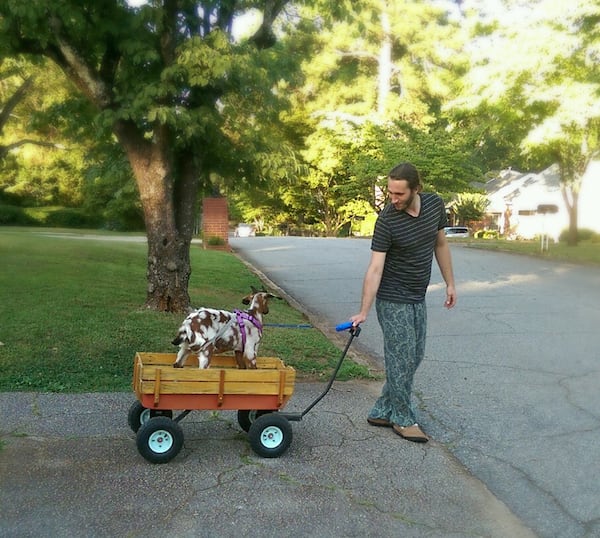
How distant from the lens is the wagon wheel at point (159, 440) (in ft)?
13.3

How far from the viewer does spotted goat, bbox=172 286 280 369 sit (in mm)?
4375

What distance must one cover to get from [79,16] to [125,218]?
3772cm

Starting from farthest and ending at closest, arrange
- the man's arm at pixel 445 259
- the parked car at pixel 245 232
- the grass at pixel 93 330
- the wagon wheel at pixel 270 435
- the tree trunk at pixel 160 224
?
the parked car at pixel 245 232
the tree trunk at pixel 160 224
the grass at pixel 93 330
the man's arm at pixel 445 259
the wagon wheel at pixel 270 435

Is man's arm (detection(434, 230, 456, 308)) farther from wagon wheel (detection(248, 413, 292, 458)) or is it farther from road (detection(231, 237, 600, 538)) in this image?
wagon wheel (detection(248, 413, 292, 458))

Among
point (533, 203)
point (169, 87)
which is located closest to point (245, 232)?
point (533, 203)

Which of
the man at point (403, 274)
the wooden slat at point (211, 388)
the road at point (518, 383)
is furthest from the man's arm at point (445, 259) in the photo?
the wooden slat at point (211, 388)

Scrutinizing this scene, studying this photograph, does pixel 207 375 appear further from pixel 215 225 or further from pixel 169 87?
pixel 215 225

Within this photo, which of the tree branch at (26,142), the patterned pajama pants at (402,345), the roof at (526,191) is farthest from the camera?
the roof at (526,191)

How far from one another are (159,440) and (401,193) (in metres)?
2.20

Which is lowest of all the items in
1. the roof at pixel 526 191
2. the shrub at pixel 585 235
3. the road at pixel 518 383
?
the road at pixel 518 383

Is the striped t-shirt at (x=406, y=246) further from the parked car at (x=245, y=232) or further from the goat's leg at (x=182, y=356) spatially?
the parked car at (x=245, y=232)

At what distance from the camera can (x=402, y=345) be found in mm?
4629

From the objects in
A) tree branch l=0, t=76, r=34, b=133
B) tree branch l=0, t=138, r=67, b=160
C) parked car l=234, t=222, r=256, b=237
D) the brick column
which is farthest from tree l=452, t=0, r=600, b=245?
parked car l=234, t=222, r=256, b=237

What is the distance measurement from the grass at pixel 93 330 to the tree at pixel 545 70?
10798 mm
